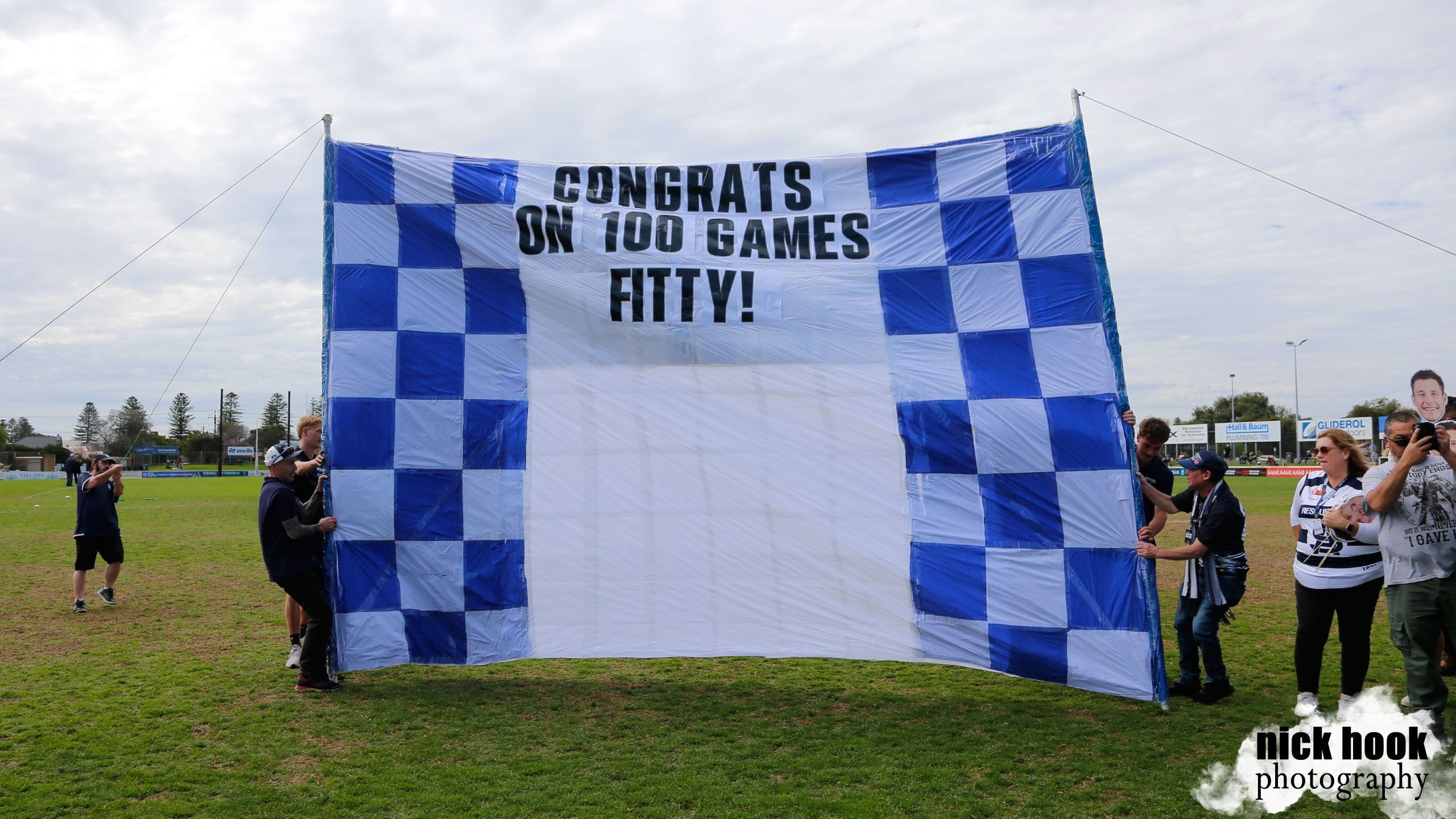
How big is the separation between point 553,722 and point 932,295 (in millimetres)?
3535

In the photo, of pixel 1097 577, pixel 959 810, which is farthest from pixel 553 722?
pixel 1097 577

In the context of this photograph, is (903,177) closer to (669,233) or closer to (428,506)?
(669,233)

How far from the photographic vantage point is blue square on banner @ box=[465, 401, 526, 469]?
569 centimetres

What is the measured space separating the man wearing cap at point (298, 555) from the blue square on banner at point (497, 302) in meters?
1.44

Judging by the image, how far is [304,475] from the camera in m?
6.34

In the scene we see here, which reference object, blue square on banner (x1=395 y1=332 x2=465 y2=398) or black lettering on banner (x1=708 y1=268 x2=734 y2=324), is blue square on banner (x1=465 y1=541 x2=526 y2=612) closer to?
blue square on banner (x1=395 y1=332 x2=465 y2=398)

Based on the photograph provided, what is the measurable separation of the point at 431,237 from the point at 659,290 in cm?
158

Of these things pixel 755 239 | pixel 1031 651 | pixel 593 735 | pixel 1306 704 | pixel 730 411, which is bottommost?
pixel 593 735

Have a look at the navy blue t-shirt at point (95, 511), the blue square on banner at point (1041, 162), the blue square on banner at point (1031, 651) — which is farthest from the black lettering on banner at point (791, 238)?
the navy blue t-shirt at point (95, 511)

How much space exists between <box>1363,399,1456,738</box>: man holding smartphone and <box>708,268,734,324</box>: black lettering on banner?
12.2 ft

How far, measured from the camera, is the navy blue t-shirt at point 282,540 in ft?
18.5

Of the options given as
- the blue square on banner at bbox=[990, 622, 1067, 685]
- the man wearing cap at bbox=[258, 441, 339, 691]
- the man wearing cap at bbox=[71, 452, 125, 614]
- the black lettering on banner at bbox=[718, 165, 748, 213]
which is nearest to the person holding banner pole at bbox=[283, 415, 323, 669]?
the man wearing cap at bbox=[258, 441, 339, 691]

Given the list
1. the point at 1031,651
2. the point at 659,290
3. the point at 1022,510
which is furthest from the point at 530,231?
the point at 1031,651

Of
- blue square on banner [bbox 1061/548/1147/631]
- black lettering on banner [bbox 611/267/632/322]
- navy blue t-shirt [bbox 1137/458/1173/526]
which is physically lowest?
blue square on banner [bbox 1061/548/1147/631]
